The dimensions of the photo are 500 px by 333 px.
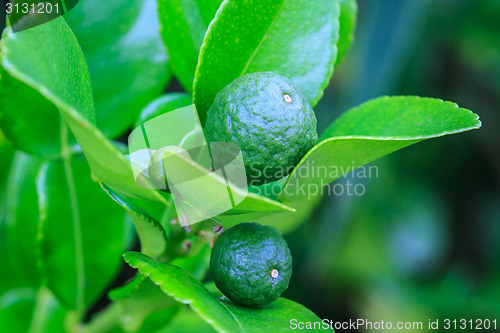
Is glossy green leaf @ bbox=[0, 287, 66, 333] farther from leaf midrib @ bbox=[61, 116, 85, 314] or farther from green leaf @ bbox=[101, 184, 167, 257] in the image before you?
green leaf @ bbox=[101, 184, 167, 257]

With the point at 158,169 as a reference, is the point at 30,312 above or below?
below

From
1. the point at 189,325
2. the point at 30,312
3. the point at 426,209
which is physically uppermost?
the point at 30,312

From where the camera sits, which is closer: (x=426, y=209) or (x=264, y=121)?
(x=264, y=121)

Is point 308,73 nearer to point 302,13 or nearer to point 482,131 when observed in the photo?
point 302,13

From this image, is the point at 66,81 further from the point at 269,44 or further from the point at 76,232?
the point at 76,232

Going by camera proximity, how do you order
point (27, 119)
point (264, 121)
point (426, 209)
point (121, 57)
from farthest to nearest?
point (426, 209) < point (121, 57) < point (27, 119) < point (264, 121)

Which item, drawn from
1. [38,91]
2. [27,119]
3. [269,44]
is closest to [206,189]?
[38,91]

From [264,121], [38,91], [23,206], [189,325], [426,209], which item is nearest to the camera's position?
[38,91]

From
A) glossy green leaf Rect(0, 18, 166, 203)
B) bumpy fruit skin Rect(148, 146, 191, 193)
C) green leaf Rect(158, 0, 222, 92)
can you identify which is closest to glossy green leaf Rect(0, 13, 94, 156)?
glossy green leaf Rect(0, 18, 166, 203)
